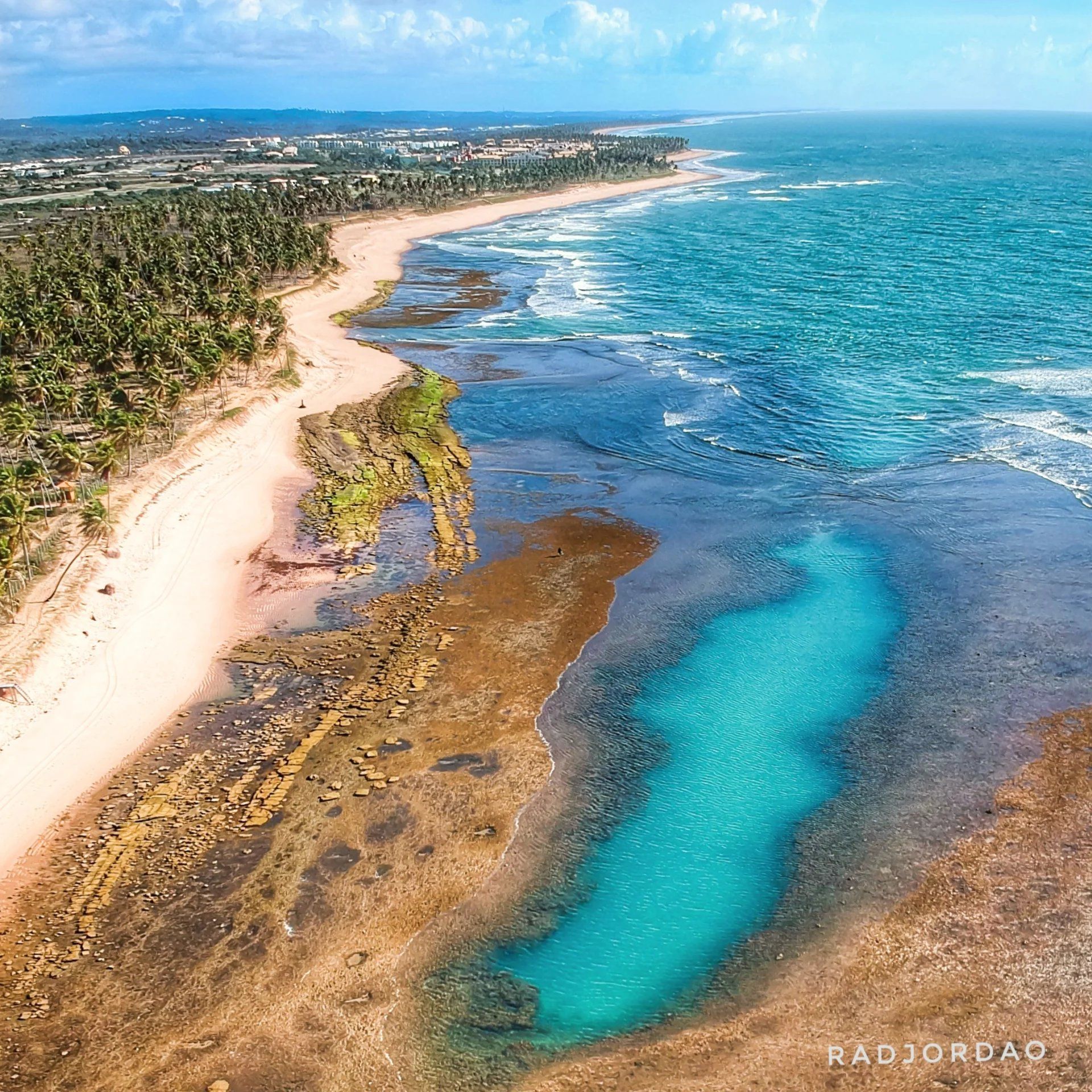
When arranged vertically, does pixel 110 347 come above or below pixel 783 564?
above

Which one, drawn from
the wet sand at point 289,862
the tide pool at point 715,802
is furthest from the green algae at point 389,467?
the tide pool at point 715,802

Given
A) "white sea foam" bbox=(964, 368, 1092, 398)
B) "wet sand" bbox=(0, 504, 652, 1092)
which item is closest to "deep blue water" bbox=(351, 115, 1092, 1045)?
"white sea foam" bbox=(964, 368, 1092, 398)

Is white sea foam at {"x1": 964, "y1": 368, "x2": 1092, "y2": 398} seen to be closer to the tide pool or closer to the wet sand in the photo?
the tide pool

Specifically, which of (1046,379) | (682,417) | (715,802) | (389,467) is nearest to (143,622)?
(389,467)

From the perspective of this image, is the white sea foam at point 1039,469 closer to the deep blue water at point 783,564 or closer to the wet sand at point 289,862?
the deep blue water at point 783,564

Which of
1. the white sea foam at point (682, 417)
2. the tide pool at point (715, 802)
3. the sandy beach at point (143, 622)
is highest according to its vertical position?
the white sea foam at point (682, 417)

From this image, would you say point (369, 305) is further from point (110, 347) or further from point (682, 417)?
point (682, 417)
